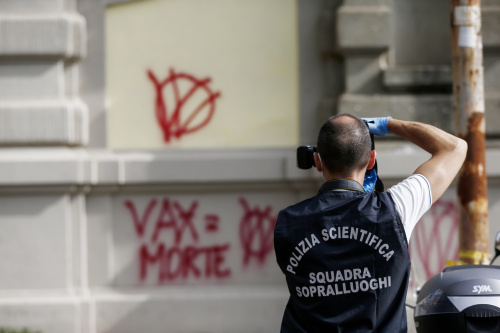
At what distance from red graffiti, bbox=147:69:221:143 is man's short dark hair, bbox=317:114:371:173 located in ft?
13.5

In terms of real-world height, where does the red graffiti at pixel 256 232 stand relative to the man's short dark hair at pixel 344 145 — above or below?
below

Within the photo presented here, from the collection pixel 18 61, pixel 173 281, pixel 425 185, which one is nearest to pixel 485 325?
pixel 425 185

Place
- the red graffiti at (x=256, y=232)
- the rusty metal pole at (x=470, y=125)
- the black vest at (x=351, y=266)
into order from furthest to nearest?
the red graffiti at (x=256, y=232) < the rusty metal pole at (x=470, y=125) < the black vest at (x=351, y=266)

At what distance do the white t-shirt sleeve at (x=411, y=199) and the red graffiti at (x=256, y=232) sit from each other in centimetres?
401

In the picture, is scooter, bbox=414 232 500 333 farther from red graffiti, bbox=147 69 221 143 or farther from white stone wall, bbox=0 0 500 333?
red graffiti, bbox=147 69 221 143

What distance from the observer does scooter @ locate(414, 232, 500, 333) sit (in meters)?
2.91

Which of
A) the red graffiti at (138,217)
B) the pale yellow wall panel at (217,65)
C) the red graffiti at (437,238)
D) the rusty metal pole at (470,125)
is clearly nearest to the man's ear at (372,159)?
the rusty metal pole at (470,125)

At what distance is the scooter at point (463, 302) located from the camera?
9.55 feet

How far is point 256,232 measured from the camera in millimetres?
6570

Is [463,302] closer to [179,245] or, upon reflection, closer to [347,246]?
[347,246]

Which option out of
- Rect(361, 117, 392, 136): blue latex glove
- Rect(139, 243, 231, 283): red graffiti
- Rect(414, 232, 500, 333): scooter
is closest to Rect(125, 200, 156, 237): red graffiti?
Rect(139, 243, 231, 283): red graffiti

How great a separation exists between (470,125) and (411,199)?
219 cm

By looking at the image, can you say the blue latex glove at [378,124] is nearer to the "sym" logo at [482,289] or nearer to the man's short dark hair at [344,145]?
the man's short dark hair at [344,145]

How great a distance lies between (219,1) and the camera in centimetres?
664
